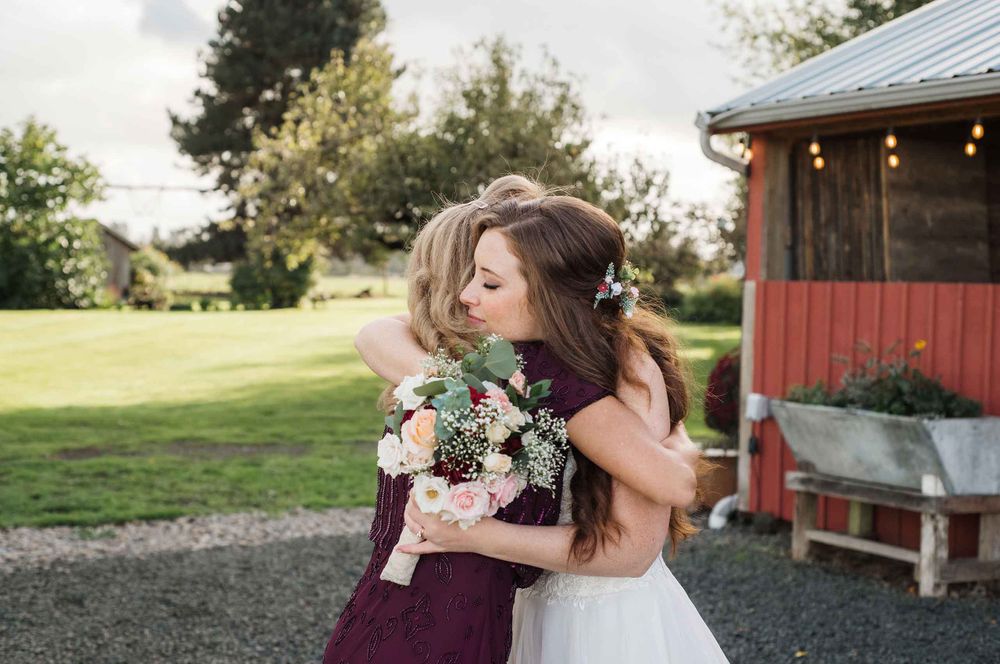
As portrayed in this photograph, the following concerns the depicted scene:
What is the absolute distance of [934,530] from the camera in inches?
238

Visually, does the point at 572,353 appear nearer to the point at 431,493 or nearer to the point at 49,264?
the point at 431,493

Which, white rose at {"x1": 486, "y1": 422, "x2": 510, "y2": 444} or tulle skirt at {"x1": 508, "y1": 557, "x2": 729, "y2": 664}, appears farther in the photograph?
tulle skirt at {"x1": 508, "y1": 557, "x2": 729, "y2": 664}

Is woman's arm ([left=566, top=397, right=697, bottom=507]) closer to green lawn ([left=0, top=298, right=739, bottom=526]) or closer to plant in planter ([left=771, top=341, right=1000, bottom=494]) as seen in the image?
green lawn ([left=0, top=298, right=739, bottom=526])

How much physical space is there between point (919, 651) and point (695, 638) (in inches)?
125

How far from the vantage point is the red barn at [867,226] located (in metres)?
6.46

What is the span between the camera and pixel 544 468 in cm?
210

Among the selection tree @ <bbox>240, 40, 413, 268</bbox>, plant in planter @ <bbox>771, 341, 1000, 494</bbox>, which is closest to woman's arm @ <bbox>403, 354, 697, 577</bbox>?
plant in planter @ <bbox>771, 341, 1000, 494</bbox>

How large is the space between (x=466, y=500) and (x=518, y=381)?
0.80 ft

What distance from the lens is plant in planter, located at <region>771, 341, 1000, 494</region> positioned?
19.6ft

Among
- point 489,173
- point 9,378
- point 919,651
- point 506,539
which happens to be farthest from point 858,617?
point 9,378

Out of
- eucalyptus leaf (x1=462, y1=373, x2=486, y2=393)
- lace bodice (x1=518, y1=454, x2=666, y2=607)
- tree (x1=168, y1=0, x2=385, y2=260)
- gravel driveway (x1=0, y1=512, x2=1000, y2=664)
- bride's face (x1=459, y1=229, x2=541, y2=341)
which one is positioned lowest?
gravel driveway (x1=0, y1=512, x2=1000, y2=664)

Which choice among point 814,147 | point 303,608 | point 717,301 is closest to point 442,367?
point 303,608

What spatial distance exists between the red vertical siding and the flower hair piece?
4.76 metres

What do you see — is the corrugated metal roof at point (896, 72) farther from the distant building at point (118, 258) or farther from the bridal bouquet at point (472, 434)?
the distant building at point (118, 258)
